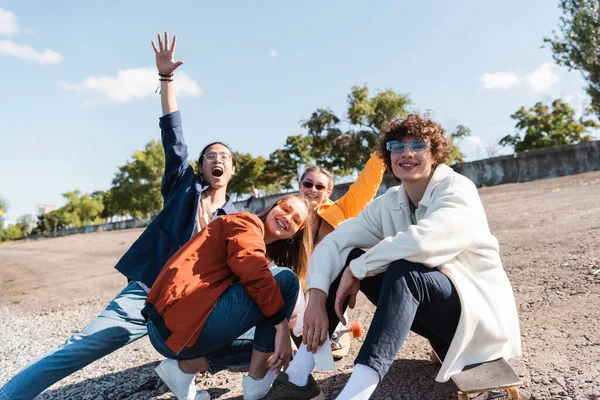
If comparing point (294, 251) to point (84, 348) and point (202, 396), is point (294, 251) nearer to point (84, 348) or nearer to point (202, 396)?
point (202, 396)

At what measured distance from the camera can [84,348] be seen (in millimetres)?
2434

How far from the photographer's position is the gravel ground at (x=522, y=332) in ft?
8.04

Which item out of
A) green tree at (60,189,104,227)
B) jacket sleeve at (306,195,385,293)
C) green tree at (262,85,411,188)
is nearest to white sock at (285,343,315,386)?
jacket sleeve at (306,195,385,293)

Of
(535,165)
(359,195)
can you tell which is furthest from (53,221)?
(359,195)

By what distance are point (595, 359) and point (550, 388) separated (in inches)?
17.1

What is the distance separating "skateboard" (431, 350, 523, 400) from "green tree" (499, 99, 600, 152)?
35920 millimetres

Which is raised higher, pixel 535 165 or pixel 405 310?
→ pixel 535 165

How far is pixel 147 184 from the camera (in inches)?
2130

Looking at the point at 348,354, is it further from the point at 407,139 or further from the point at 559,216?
the point at 559,216

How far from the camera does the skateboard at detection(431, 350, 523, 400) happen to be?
6.24 ft

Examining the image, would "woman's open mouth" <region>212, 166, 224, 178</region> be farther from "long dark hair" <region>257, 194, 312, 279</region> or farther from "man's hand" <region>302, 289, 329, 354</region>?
"man's hand" <region>302, 289, 329, 354</region>

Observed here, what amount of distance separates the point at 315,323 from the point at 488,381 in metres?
0.81

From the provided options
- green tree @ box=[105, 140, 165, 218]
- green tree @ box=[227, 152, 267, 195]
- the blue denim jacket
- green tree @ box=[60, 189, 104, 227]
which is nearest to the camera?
the blue denim jacket

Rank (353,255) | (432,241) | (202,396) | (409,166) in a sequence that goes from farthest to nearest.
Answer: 1. (202,396)
2. (409,166)
3. (353,255)
4. (432,241)
